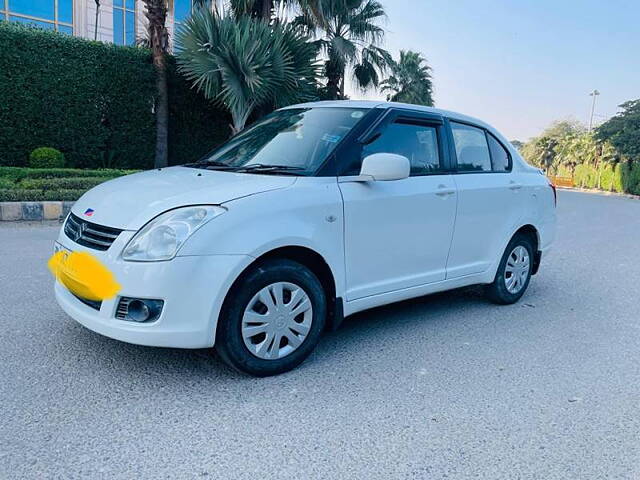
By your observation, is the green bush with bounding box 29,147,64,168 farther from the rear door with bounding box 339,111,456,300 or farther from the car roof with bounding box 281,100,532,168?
the rear door with bounding box 339,111,456,300

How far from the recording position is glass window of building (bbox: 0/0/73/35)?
1916 cm

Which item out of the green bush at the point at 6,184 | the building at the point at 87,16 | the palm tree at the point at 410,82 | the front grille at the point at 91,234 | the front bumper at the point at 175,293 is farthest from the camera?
the palm tree at the point at 410,82

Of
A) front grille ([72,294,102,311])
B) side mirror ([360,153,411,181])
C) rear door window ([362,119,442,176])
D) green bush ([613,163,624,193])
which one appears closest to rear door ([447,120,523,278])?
rear door window ([362,119,442,176])

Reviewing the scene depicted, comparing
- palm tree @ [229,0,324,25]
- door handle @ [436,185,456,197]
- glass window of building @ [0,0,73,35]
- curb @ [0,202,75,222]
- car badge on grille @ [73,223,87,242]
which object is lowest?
curb @ [0,202,75,222]

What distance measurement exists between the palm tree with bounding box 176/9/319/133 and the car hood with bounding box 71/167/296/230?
33.0ft

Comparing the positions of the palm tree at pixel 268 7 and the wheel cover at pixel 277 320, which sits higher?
the palm tree at pixel 268 7

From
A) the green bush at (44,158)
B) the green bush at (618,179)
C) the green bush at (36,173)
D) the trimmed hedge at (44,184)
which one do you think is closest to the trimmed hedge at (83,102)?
the green bush at (44,158)

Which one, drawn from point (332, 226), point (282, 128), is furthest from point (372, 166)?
point (282, 128)

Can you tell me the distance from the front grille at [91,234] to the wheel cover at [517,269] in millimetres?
3408

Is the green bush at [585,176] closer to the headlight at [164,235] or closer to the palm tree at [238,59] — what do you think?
the palm tree at [238,59]

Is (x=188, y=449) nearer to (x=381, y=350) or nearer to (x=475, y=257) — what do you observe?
(x=381, y=350)

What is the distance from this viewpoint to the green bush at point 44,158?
11891mm

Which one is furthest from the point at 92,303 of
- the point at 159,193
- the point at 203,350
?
the point at 203,350

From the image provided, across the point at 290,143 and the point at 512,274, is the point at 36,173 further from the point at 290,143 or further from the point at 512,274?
the point at 512,274
